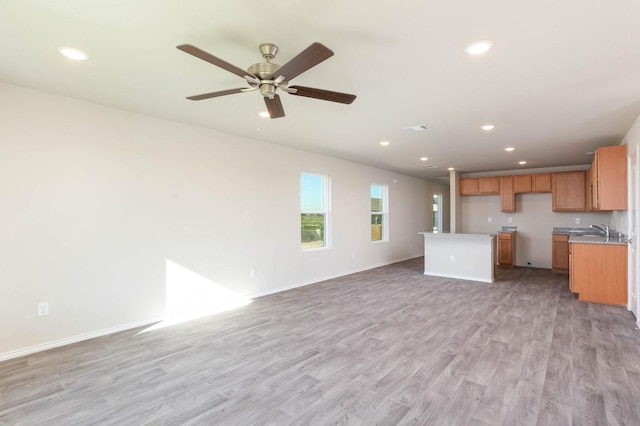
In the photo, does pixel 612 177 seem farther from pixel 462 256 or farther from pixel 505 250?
pixel 505 250

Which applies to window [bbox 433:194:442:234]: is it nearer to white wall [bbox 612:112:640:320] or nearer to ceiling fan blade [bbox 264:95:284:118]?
white wall [bbox 612:112:640:320]

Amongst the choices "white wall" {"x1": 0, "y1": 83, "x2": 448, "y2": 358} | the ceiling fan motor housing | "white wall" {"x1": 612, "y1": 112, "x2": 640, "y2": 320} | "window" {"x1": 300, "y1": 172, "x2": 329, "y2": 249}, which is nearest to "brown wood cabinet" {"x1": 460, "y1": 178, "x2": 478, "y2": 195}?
"white wall" {"x1": 612, "y1": 112, "x2": 640, "y2": 320}

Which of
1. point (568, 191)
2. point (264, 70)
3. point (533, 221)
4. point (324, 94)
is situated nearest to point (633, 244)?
point (568, 191)

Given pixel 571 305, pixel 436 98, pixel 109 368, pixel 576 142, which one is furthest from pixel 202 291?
pixel 576 142

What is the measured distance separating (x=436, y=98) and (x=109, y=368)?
391cm

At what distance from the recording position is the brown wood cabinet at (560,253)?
674 cm

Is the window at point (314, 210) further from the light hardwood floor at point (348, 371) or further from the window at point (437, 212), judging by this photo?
the window at point (437, 212)

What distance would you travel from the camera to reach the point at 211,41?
7.00 feet

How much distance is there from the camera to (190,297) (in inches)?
163

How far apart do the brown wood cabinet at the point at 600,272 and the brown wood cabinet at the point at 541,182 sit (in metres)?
2.93

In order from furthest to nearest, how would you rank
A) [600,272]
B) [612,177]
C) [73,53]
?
[600,272]
[612,177]
[73,53]

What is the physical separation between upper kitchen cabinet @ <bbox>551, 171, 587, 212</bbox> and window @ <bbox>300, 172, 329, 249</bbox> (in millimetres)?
5193

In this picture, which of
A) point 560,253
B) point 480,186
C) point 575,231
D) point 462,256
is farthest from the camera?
point 480,186

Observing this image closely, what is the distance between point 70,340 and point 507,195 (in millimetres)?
8573
